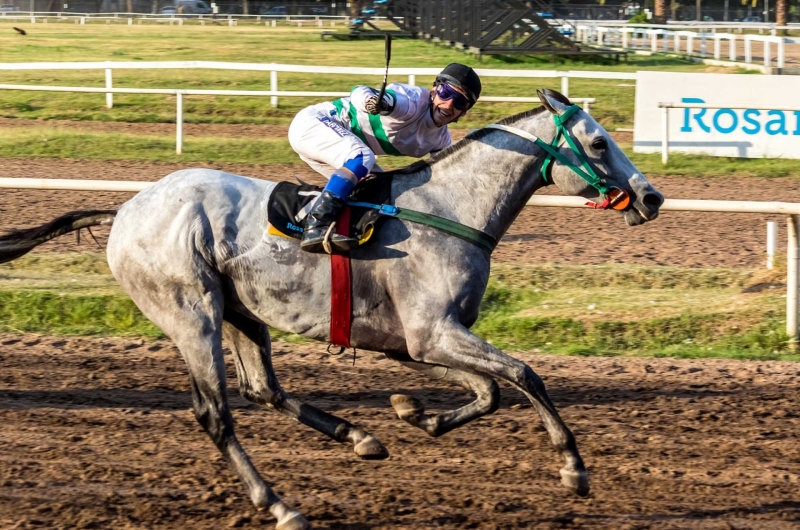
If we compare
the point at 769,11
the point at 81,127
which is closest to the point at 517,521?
the point at 81,127

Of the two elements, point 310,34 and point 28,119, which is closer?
point 28,119

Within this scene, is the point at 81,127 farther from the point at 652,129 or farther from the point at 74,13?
the point at 74,13

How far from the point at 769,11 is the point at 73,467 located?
70776 millimetres

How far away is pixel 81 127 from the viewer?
16.6 metres

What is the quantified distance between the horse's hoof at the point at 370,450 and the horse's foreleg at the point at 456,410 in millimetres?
185

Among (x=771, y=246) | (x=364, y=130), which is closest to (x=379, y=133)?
(x=364, y=130)

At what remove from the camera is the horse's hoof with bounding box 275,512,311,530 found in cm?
412

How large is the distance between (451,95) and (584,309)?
3.27 m

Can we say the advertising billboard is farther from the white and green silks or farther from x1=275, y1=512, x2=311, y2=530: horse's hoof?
x1=275, y1=512, x2=311, y2=530: horse's hoof

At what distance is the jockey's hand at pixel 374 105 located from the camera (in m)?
4.48

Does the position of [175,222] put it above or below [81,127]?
above

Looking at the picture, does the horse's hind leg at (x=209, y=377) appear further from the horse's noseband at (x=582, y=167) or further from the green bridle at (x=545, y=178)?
the horse's noseband at (x=582, y=167)

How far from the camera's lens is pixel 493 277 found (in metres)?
8.14

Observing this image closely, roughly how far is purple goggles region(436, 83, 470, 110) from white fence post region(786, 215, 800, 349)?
318 cm
